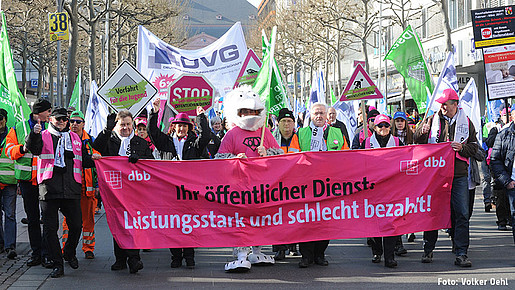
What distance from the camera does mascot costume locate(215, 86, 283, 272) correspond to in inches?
321

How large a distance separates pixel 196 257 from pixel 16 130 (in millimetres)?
2712

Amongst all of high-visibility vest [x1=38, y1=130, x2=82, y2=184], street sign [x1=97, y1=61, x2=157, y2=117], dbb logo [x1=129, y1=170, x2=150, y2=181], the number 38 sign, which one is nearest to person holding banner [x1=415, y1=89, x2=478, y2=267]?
dbb logo [x1=129, y1=170, x2=150, y2=181]

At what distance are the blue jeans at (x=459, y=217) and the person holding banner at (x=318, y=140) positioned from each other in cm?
124

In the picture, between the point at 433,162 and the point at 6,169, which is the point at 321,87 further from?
the point at 6,169

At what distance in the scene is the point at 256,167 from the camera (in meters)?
8.09

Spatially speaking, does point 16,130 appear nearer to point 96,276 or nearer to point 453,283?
point 96,276

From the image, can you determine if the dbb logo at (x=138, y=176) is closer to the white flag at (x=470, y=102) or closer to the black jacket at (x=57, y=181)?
the black jacket at (x=57, y=181)

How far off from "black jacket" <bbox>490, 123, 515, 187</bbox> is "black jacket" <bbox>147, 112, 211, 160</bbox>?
11.7 ft

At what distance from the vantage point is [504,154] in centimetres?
903

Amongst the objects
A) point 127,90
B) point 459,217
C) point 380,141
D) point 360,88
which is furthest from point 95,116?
point 459,217

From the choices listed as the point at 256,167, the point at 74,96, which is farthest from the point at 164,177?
the point at 74,96

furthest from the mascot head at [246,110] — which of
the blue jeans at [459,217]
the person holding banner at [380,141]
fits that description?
the blue jeans at [459,217]

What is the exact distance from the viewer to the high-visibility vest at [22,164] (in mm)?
8641

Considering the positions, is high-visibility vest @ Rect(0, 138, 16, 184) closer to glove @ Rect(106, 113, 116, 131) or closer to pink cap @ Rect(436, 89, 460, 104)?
glove @ Rect(106, 113, 116, 131)
